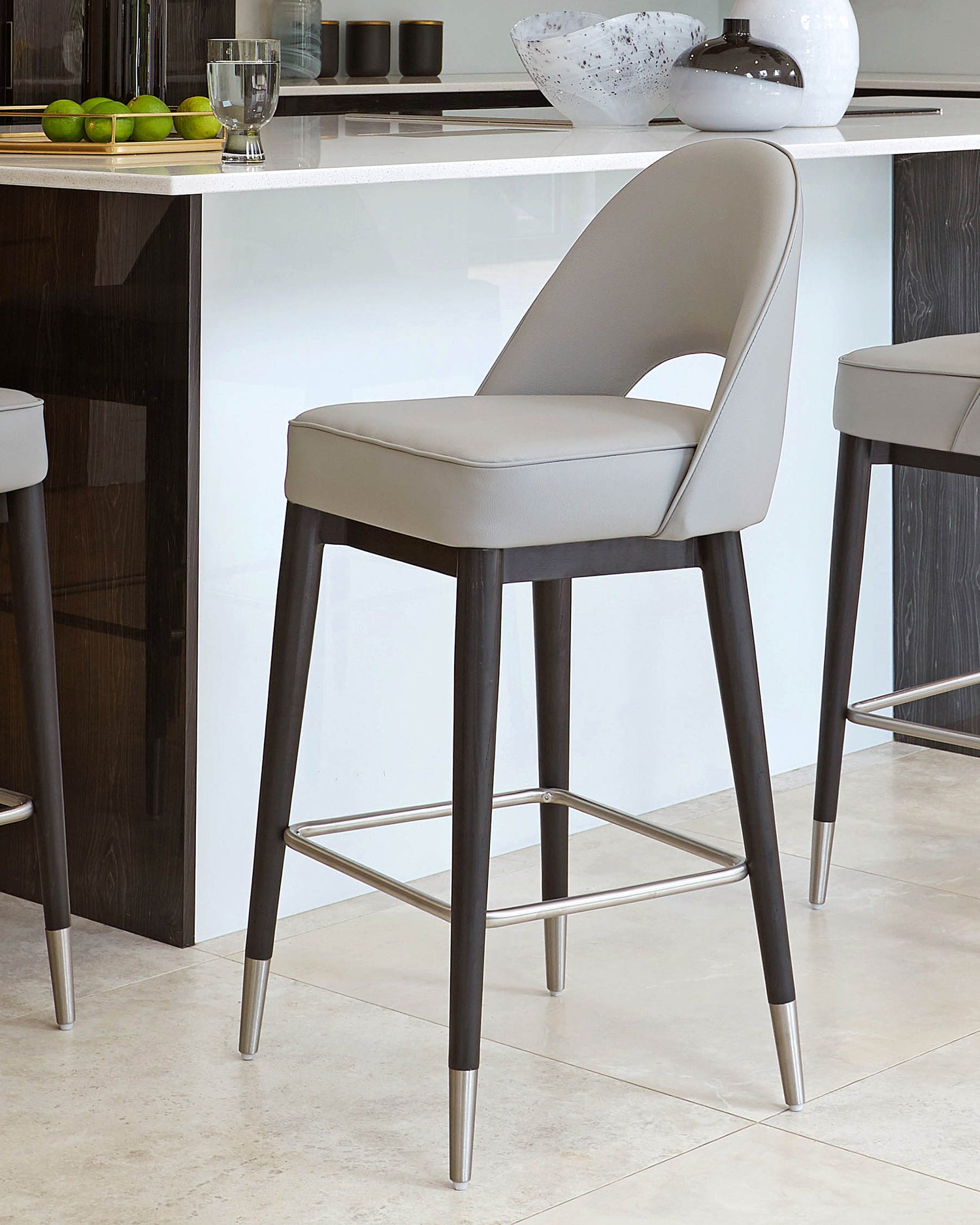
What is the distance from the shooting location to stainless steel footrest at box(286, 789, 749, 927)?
1.80 meters

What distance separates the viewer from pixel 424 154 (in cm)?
232

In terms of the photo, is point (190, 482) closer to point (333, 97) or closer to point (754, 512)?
point (754, 512)

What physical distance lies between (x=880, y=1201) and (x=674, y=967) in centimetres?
61

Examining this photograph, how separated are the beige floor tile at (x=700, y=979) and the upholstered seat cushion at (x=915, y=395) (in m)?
0.66

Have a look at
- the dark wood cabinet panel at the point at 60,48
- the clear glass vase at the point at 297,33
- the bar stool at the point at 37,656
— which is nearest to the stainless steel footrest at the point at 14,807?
the bar stool at the point at 37,656

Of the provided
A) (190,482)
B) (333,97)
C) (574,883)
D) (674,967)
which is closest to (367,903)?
(574,883)

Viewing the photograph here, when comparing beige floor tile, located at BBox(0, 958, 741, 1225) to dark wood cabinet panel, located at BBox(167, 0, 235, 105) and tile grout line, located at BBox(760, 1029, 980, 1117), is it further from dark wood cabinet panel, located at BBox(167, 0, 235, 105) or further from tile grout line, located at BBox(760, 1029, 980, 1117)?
dark wood cabinet panel, located at BBox(167, 0, 235, 105)

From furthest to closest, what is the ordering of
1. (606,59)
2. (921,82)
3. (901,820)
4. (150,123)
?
1. (921,82)
2. (901,820)
3. (606,59)
4. (150,123)

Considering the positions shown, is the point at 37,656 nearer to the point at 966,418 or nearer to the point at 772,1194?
the point at 772,1194

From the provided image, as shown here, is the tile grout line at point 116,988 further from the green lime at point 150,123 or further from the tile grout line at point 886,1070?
the green lime at point 150,123

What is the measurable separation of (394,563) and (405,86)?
89.5 inches

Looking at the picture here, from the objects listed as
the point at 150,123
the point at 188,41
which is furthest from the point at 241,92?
the point at 188,41

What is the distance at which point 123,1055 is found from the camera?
2.08m

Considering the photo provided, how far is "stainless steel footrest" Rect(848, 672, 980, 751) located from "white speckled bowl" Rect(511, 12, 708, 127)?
99cm
